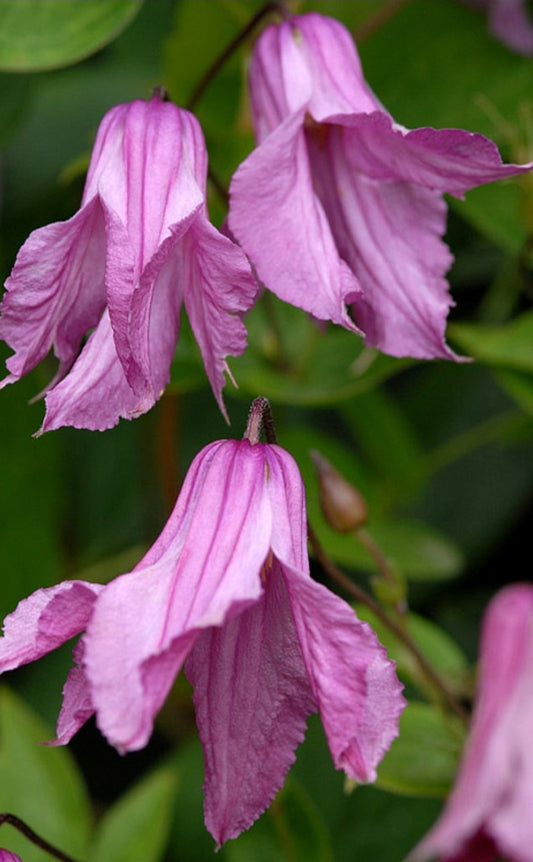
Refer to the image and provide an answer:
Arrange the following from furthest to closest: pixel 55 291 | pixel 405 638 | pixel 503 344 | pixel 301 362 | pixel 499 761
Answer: pixel 301 362
pixel 503 344
pixel 405 638
pixel 55 291
pixel 499 761

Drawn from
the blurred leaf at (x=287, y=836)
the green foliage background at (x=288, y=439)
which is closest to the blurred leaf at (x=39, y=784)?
the green foliage background at (x=288, y=439)

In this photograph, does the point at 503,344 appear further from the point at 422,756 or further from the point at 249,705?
the point at 249,705

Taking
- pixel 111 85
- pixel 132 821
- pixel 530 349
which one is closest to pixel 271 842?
pixel 132 821

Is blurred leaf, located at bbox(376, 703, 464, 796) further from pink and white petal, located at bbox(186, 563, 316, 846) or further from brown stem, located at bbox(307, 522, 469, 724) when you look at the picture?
pink and white petal, located at bbox(186, 563, 316, 846)

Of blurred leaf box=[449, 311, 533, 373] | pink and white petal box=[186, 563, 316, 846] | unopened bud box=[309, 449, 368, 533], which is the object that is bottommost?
blurred leaf box=[449, 311, 533, 373]

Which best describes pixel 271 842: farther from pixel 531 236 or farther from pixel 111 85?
pixel 111 85

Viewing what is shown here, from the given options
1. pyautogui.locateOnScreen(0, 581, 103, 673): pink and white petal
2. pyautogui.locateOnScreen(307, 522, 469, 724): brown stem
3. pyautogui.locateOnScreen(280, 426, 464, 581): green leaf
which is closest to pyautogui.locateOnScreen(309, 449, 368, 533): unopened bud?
pyautogui.locateOnScreen(307, 522, 469, 724): brown stem

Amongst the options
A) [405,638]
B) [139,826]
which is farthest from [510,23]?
[139,826]
